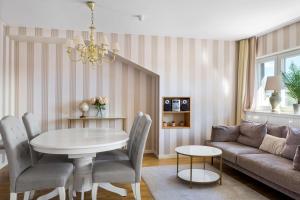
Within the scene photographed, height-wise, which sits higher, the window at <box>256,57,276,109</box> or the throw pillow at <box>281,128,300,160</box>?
the window at <box>256,57,276,109</box>

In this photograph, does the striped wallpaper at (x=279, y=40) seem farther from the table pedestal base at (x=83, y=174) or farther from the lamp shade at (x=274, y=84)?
the table pedestal base at (x=83, y=174)

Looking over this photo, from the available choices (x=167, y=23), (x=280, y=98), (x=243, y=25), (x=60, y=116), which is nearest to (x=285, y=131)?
(x=280, y=98)

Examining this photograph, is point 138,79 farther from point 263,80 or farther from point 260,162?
point 260,162

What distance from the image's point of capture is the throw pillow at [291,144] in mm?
3059

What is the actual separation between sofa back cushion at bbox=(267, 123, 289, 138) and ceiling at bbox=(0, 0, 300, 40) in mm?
1670

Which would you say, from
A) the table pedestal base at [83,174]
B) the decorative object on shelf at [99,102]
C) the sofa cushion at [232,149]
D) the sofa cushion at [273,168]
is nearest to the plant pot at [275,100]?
the sofa cushion at [232,149]

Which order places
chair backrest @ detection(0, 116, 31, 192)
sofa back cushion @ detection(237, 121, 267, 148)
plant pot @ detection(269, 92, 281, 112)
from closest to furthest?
chair backrest @ detection(0, 116, 31, 192) → sofa back cushion @ detection(237, 121, 267, 148) → plant pot @ detection(269, 92, 281, 112)

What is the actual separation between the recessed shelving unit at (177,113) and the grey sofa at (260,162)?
0.85 m

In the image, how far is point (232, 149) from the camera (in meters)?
3.75

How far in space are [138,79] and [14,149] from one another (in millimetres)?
3185

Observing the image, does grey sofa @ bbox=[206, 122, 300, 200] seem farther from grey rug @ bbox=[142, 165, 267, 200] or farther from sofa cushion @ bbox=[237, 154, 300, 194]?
grey rug @ bbox=[142, 165, 267, 200]

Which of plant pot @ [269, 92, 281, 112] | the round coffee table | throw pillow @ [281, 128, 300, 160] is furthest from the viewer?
plant pot @ [269, 92, 281, 112]

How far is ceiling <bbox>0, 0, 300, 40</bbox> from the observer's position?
317 centimetres

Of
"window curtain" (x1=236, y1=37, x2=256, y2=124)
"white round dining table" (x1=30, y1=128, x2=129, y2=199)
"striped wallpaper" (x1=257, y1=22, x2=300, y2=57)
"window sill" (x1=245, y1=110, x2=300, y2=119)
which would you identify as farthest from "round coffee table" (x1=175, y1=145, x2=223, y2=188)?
"striped wallpaper" (x1=257, y1=22, x2=300, y2=57)
